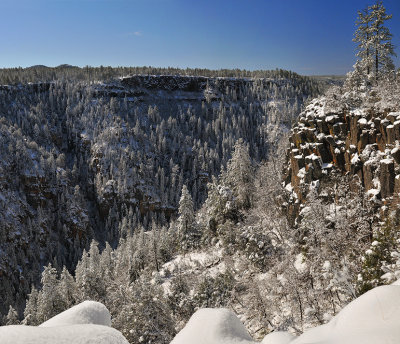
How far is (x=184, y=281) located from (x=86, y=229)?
126 meters

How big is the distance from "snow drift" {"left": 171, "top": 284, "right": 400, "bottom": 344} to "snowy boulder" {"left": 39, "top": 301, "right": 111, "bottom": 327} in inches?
108

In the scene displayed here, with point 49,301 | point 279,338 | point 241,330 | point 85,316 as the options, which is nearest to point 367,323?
point 279,338

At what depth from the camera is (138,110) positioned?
19962 cm

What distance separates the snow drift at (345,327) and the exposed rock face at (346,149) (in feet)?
66.2

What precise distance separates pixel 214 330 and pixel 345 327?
130 inches

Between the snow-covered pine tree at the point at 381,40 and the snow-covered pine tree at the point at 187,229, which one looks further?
the snow-covered pine tree at the point at 187,229

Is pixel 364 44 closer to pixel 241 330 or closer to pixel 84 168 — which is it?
pixel 241 330

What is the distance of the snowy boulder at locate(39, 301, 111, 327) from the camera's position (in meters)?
8.40

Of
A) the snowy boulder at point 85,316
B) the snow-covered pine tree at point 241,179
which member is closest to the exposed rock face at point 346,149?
the snow-covered pine tree at point 241,179

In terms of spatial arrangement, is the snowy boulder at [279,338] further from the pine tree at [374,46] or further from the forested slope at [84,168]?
the forested slope at [84,168]

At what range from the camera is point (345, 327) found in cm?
616

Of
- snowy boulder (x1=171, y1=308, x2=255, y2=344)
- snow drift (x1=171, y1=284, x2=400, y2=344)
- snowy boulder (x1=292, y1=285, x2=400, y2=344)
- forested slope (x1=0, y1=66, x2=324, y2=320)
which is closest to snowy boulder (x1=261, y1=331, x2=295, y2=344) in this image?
snow drift (x1=171, y1=284, x2=400, y2=344)

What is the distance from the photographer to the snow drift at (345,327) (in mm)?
5545

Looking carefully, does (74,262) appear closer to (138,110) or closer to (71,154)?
(71,154)
